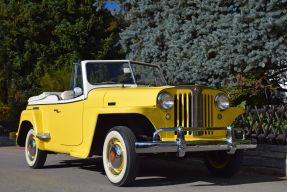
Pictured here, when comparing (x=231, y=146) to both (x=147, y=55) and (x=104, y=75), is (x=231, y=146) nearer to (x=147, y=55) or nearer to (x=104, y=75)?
(x=104, y=75)

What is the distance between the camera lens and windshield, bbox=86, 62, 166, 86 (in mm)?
9914

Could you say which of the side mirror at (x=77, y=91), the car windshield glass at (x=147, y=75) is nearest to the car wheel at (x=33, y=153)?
the side mirror at (x=77, y=91)

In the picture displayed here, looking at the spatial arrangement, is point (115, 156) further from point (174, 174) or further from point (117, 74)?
point (117, 74)

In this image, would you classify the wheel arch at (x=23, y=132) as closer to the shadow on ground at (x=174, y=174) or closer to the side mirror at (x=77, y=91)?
the shadow on ground at (x=174, y=174)

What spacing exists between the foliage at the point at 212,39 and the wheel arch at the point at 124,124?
391cm

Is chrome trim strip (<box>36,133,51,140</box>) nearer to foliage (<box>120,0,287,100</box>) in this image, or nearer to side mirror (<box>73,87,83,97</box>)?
side mirror (<box>73,87,83,97</box>)

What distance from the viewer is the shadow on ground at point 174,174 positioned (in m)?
9.00

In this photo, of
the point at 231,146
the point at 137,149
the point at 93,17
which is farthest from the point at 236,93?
the point at 93,17

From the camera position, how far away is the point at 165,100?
27.2 feet

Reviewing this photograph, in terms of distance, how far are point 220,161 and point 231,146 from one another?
1.31 m

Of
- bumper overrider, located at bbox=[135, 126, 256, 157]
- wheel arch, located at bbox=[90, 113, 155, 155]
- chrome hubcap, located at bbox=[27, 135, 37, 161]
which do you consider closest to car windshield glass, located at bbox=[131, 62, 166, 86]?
wheel arch, located at bbox=[90, 113, 155, 155]

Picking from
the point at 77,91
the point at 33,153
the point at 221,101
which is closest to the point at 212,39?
the point at 221,101

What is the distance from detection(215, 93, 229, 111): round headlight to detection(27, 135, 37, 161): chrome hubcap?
13.1 ft

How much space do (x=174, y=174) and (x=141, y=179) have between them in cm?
97
